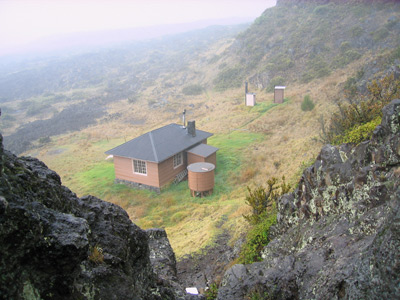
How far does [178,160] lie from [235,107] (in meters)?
22.2

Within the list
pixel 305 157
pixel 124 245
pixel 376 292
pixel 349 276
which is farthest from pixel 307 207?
pixel 305 157

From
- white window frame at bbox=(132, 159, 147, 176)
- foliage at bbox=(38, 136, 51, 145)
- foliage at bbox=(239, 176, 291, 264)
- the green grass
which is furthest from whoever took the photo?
foliage at bbox=(38, 136, 51, 145)

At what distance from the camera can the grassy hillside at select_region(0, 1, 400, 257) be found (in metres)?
20.0

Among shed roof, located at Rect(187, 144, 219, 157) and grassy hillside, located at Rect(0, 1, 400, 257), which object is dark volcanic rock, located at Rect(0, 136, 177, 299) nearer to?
grassy hillside, located at Rect(0, 1, 400, 257)

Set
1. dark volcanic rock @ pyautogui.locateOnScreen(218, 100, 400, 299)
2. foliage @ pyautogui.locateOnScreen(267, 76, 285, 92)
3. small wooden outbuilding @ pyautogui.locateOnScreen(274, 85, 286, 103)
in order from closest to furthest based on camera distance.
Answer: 1. dark volcanic rock @ pyautogui.locateOnScreen(218, 100, 400, 299)
2. small wooden outbuilding @ pyautogui.locateOnScreen(274, 85, 286, 103)
3. foliage @ pyautogui.locateOnScreen(267, 76, 285, 92)

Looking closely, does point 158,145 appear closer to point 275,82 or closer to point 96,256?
point 96,256

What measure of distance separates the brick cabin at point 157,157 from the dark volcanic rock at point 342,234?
1501cm

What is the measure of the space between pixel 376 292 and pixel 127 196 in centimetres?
2054

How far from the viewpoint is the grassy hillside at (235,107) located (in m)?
20.0

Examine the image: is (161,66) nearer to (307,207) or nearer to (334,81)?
(334,81)

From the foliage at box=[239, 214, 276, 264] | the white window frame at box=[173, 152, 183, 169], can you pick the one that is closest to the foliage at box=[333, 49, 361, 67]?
the white window frame at box=[173, 152, 183, 169]

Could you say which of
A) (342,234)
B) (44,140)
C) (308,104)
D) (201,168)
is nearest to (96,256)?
(342,234)

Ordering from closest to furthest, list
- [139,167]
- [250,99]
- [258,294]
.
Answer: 1. [258,294]
2. [139,167]
3. [250,99]

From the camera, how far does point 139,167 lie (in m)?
23.4
